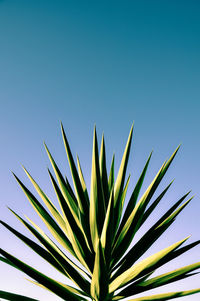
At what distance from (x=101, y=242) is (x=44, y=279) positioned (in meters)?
0.44

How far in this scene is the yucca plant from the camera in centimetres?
169

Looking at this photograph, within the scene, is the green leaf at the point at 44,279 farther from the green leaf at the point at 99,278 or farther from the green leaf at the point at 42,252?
the green leaf at the point at 42,252

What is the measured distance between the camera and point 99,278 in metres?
1.62

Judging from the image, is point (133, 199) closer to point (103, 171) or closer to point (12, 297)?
point (103, 171)

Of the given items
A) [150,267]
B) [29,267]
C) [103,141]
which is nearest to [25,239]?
[29,267]

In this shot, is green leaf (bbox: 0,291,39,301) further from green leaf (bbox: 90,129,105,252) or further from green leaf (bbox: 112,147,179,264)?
green leaf (bbox: 112,147,179,264)

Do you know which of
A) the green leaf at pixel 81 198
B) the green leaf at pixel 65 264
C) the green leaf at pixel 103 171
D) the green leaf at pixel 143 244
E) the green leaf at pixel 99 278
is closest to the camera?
the green leaf at pixel 99 278

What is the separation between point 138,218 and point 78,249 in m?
0.51

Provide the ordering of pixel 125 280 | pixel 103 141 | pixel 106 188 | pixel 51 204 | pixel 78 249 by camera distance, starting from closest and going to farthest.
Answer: pixel 125 280
pixel 78 249
pixel 51 204
pixel 106 188
pixel 103 141

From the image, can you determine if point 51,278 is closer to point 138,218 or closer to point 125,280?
point 125,280

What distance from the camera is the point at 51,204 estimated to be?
2365mm

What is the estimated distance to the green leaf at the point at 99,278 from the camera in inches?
60.9

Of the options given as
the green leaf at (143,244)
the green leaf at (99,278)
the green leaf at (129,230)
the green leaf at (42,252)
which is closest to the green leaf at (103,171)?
the green leaf at (129,230)

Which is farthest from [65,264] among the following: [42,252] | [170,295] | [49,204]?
[170,295]
